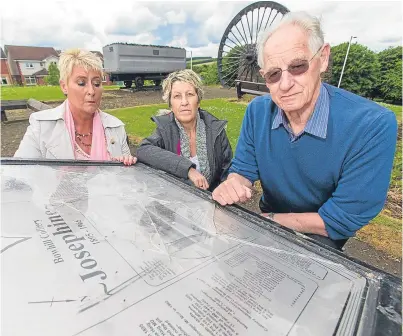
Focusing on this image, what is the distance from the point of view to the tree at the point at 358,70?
2538cm

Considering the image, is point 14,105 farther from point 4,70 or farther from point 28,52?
point 28,52

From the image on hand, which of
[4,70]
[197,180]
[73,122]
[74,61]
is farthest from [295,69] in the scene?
[4,70]

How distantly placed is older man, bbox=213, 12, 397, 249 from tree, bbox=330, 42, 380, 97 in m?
27.9

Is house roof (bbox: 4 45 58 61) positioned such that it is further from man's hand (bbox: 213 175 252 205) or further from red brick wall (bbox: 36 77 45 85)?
man's hand (bbox: 213 175 252 205)

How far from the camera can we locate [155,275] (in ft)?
2.39

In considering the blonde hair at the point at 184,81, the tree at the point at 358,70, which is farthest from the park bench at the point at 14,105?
the tree at the point at 358,70

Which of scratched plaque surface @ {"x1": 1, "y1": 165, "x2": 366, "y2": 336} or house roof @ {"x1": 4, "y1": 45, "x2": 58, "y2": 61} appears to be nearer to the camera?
scratched plaque surface @ {"x1": 1, "y1": 165, "x2": 366, "y2": 336}

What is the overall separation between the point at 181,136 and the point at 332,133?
121 cm

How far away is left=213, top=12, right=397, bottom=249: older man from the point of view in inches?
50.1

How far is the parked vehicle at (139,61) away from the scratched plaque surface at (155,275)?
19690mm

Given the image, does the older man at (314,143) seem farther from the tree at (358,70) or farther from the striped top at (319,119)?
the tree at (358,70)

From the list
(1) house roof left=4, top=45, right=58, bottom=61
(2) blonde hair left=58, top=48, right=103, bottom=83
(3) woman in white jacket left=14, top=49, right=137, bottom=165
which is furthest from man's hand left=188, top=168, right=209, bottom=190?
(1) house roof left=4, top=45, right=58, bottom=61

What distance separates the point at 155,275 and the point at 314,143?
1113mm

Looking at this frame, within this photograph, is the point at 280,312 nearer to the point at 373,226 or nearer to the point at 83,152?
the point at 83,152
